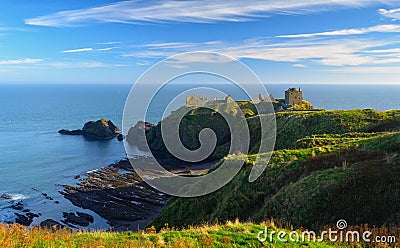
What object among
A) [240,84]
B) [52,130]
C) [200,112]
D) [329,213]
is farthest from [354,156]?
[52,130]

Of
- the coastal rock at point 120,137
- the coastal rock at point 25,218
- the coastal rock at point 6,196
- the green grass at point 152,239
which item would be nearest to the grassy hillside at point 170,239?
the green grass at point 152,239

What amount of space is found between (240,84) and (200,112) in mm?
102329

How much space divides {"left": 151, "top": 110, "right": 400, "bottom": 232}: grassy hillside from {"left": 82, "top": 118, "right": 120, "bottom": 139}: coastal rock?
98.9 metres

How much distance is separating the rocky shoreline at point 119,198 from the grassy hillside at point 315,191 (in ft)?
74.2

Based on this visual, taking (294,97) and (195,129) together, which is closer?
(294,97)

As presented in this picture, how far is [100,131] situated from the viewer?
401ft

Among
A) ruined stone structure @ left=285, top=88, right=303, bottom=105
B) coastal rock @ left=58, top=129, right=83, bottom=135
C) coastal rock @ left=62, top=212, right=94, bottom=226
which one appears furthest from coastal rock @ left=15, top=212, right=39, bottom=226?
ruined stone structure @ left=285, top=88, right=303, bottom=105

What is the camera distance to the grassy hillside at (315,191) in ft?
44.3

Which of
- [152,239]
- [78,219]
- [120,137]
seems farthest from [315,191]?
[120,137]

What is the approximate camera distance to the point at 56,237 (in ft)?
29.6

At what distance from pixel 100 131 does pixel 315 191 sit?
381 ft

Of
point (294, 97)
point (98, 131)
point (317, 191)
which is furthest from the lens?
point (98, 131)

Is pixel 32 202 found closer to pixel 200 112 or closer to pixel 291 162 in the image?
pixel 291 162

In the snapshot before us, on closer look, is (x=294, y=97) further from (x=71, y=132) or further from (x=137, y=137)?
(x=71, y=132)
